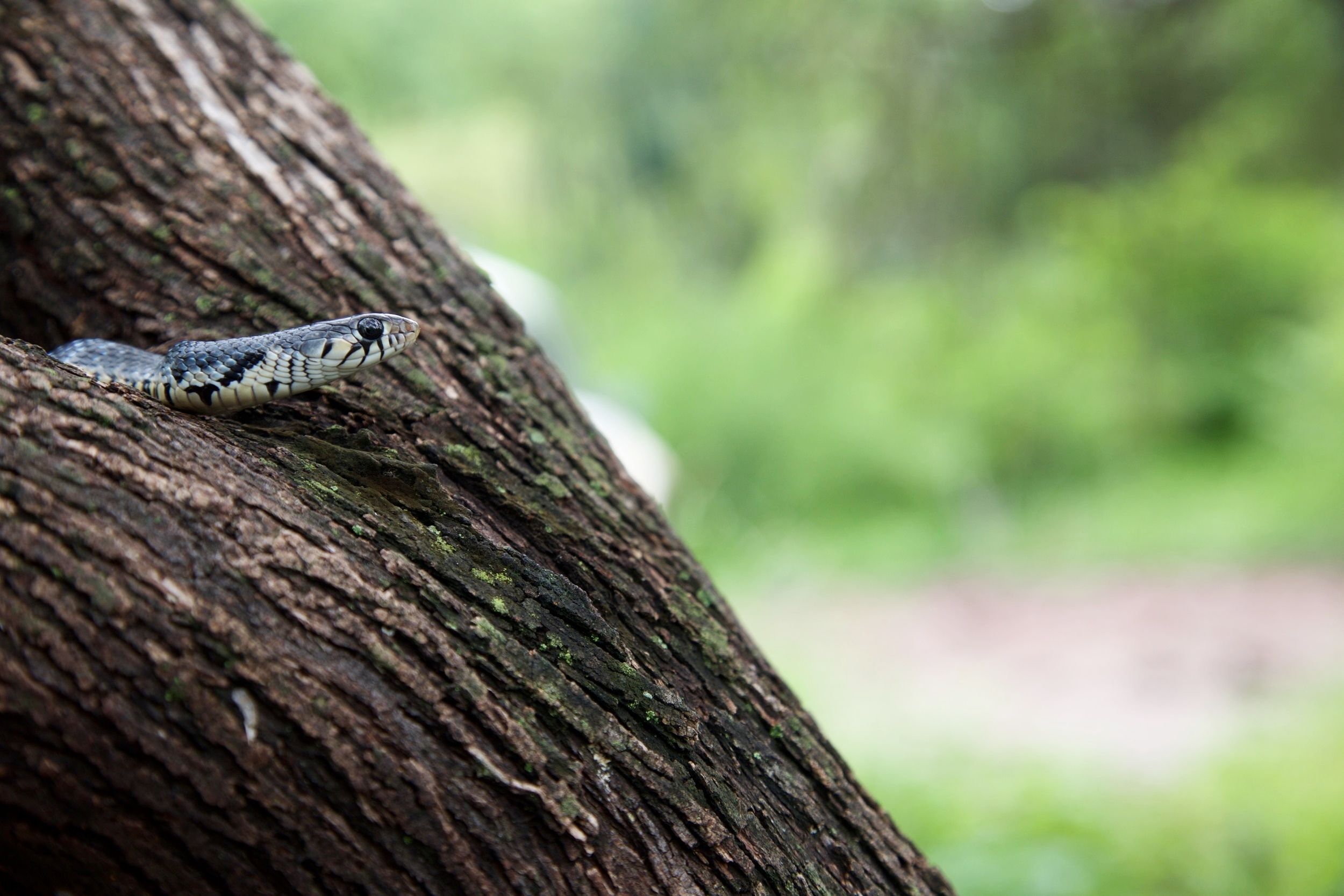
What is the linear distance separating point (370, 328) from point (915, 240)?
45.3 feet

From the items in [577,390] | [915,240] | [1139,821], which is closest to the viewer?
[1139,821]

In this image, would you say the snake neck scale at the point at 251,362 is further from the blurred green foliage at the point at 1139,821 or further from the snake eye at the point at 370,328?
the blurred green foliage at the point at 1139,821

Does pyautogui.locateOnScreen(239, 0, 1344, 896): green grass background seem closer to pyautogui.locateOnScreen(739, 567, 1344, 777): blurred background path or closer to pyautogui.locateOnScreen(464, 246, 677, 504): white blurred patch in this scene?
pyautogui.locateOnScreen(739, 567, 1344, 777): blurred background path

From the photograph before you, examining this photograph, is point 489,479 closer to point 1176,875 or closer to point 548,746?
point 548,746

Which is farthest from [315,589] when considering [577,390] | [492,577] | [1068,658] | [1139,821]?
[577,390]

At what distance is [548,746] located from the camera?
1664 mm

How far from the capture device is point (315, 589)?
1.58m

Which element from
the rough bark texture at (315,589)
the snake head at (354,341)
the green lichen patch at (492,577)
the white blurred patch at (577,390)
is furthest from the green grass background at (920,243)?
the green lichen patch at (492,577)

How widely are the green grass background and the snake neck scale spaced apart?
905 cm

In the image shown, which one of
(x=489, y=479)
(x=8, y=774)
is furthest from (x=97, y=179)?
(x=8, y=774)

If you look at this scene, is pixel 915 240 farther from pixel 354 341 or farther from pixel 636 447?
pixel 354 341

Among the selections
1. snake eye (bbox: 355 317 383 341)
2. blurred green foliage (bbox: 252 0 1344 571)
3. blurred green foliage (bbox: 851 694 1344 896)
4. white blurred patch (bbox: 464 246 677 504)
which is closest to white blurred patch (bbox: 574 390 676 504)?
white blurred patch (bbox: 464 246 677 504)

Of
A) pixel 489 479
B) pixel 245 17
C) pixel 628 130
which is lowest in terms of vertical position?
pixel 489 479

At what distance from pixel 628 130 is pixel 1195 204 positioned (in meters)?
8.29
